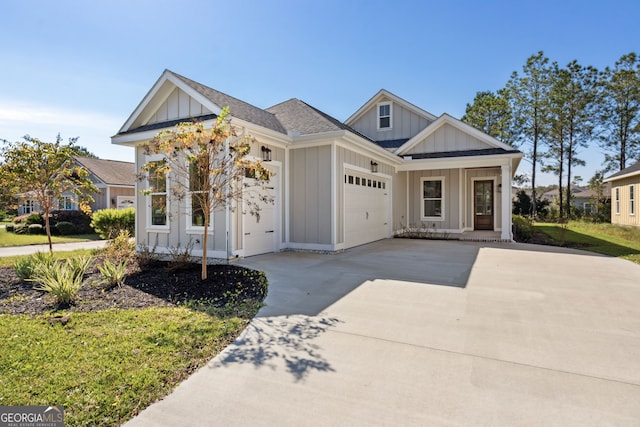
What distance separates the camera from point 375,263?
7.80 m

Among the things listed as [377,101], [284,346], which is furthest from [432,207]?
[284,346]

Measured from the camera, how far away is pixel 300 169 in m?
9.59

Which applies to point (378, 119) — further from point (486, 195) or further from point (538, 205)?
point (538, 205)

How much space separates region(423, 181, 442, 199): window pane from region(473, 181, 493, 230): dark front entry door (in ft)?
6.86

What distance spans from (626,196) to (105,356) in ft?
82.7

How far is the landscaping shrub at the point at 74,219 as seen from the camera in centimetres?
1712

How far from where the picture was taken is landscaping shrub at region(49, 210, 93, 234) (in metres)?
17.1

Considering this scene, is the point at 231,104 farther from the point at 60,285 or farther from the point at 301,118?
the point at 60,285

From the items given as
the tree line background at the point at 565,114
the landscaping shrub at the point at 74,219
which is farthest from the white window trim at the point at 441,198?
the landscaping shrub at the point at 74,219

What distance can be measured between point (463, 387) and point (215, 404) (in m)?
1.89

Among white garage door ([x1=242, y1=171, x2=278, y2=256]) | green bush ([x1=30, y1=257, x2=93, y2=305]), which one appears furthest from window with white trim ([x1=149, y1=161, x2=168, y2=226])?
green bush ([x1=30, y1=257, x2=93, y2=305])

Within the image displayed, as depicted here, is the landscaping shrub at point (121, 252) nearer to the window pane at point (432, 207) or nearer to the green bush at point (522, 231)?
the window pane at point (432, 207)

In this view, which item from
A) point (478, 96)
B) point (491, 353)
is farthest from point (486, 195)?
point (478, 96)
